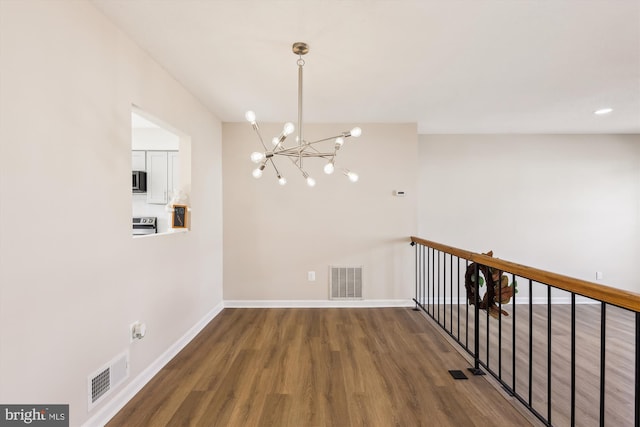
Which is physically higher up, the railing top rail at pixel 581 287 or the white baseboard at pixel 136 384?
the railing top rail at pixel 581 287

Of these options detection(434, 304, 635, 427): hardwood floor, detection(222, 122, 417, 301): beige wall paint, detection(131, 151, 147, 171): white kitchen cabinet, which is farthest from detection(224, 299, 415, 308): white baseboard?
detection(131, 151, 147, 171): white kitchen cabinet

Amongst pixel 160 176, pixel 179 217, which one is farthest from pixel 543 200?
pixel 160 176

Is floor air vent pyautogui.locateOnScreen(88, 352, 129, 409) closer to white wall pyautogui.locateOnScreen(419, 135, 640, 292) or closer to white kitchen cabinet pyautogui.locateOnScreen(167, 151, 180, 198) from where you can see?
white kitchen cabinet pyautogui.locateOnScreen(167, 151, 180, 198)

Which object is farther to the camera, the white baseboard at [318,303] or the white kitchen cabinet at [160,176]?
the white kitchen cabinet at [160,176]

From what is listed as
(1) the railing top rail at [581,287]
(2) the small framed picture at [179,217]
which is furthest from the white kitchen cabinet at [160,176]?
(1) the railing top rail at [581,287]

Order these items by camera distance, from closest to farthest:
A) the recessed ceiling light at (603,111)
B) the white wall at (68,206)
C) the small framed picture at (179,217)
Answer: the white wall at (68,206), the small framed picture at (179,217), the recessed ceiling light at (603,111)

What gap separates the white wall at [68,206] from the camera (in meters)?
1.27

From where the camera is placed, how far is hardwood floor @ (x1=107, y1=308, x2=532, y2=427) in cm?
185

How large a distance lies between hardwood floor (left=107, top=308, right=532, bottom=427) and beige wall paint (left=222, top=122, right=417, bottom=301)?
2.73 feet

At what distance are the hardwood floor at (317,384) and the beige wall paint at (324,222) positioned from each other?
0.83 metres

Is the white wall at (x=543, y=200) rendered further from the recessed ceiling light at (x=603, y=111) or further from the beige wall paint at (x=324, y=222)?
the recessed ceiling light at (x=603, y=111)

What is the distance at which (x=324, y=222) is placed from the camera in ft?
13.3

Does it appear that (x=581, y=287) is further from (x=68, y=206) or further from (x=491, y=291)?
(x=68, y=206)

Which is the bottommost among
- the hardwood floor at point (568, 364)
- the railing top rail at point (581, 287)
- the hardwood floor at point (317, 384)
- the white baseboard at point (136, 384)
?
the hardwood floor at point (568, 364)
